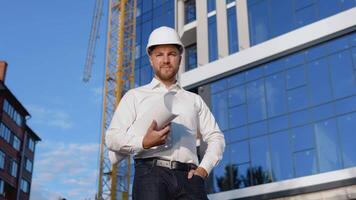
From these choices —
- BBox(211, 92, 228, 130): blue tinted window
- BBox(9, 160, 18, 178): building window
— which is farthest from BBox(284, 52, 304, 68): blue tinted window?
BBox(9, 160, 18, 178): building window

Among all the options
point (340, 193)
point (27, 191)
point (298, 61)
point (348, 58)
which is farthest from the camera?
point (27, 191)

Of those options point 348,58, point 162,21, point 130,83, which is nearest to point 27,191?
point 130,83

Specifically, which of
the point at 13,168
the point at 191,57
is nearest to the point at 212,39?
the point at 191,57

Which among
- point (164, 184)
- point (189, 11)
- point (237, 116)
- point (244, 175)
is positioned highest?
point (189, 11)

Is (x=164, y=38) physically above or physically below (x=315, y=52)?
below

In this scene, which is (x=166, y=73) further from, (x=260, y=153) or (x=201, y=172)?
(x=260, y=153)

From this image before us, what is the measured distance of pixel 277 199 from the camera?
2586 cm

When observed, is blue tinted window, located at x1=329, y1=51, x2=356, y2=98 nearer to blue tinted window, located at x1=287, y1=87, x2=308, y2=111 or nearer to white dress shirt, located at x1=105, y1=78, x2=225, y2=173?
blue tinted window, located at x1=287, y1=87, x2=308, y2=111

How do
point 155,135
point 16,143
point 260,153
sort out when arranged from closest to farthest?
point 155,135 → point 260,153 → point 16,143

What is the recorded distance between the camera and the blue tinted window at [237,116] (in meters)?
28.8

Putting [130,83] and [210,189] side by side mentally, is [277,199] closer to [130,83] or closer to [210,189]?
[210,189]

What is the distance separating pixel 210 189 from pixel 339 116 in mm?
8657

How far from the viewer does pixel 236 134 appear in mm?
28766

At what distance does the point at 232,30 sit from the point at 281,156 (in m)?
9.35
